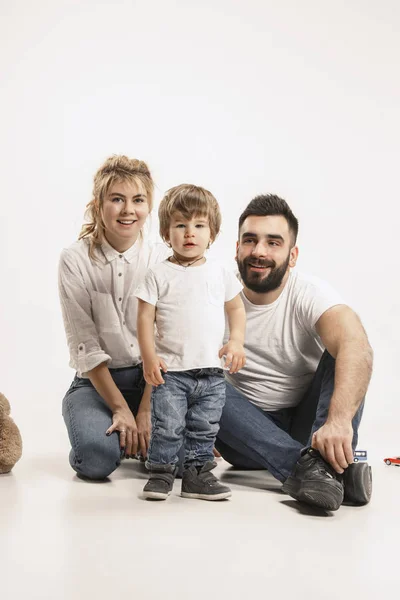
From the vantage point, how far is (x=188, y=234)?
2.65m

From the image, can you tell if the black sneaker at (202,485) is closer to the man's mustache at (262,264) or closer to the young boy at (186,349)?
the young boy at (186,349)

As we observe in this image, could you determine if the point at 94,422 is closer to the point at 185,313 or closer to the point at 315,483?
the point at 185,313

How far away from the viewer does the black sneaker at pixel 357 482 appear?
2.61 m

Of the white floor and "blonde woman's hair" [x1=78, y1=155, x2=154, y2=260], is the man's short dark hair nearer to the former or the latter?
"blonde woman's hair" [x1=78, y1=155, x2=154, y2=260]

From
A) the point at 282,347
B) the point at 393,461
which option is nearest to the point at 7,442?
the point at 282,347

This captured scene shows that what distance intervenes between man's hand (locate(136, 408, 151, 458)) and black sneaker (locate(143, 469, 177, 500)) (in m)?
0.34

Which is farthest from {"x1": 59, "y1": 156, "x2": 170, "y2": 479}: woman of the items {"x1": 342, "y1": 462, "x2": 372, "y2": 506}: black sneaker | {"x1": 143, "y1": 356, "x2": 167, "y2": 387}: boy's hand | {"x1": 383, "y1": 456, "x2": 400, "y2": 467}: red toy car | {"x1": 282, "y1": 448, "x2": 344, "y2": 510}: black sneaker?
{"x1": 383, "y1": 456, "x2": 400, "y2": 467}: red toy car

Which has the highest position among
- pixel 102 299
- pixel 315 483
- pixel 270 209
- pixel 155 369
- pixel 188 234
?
pixel 270 209

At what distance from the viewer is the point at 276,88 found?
4.82 metres

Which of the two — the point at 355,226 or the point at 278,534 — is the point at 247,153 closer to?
the point at 355,226

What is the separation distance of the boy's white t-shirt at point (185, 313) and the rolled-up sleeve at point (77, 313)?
0.41 metres

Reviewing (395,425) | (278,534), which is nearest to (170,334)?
(278,534)

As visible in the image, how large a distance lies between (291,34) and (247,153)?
2.48 feet

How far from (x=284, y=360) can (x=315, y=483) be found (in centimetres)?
60
